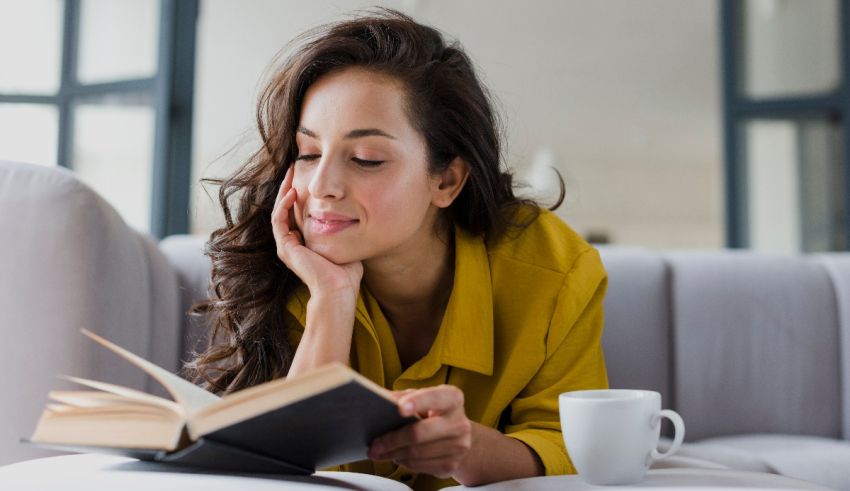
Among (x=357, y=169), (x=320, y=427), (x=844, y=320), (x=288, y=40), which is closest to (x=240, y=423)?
(x=320, y=427)

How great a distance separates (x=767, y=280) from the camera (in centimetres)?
186

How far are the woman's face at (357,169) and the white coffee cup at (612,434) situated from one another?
46 cm

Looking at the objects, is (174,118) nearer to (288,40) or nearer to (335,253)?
(288,40)

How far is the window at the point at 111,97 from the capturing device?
11.3 ft

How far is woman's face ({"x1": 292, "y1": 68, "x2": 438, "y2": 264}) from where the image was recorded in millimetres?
1196

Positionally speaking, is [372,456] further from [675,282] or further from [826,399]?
[826,399]

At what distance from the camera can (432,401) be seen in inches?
32.3

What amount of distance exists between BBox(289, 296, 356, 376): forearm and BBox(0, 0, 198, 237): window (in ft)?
7.78

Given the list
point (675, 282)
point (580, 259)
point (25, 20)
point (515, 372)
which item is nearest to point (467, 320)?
point (515, 372)

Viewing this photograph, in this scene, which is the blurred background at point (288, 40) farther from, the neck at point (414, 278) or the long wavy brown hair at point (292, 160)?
the neck at point (414, 278)

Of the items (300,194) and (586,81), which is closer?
(300,194)

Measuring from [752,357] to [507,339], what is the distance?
781 mm

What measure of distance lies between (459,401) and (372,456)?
0.11 meters

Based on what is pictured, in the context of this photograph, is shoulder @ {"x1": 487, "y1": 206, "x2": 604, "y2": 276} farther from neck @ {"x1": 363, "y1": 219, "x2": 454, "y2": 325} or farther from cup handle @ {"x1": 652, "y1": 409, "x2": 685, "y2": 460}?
cup handle @ {"x1": 652, "y1": 409, "x2": 685, "y2": 460}
